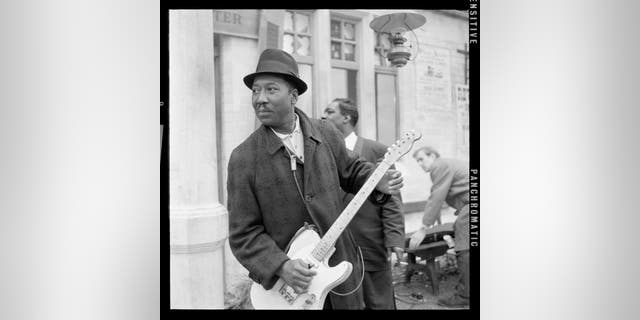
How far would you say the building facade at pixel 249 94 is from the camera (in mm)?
3041

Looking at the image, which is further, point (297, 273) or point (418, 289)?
point (418, 289)

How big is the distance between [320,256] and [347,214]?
0.73ft

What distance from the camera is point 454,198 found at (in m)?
3.09

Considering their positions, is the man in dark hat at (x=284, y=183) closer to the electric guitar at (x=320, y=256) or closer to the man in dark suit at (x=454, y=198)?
the electric guitar at (x=320, y=256)

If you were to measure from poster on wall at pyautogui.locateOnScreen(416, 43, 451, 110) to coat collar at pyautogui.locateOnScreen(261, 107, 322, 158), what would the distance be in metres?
0.51

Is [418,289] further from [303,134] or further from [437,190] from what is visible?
[303,134]

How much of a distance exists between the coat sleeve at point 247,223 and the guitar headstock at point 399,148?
0.62m

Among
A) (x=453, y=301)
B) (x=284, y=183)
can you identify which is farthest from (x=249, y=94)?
(x=453, y=301)

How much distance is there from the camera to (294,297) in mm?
3039

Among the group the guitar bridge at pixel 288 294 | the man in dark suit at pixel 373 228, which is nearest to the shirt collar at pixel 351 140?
the man in dark suit at pixel 373 228

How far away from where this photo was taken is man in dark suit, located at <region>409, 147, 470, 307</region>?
3084mm
